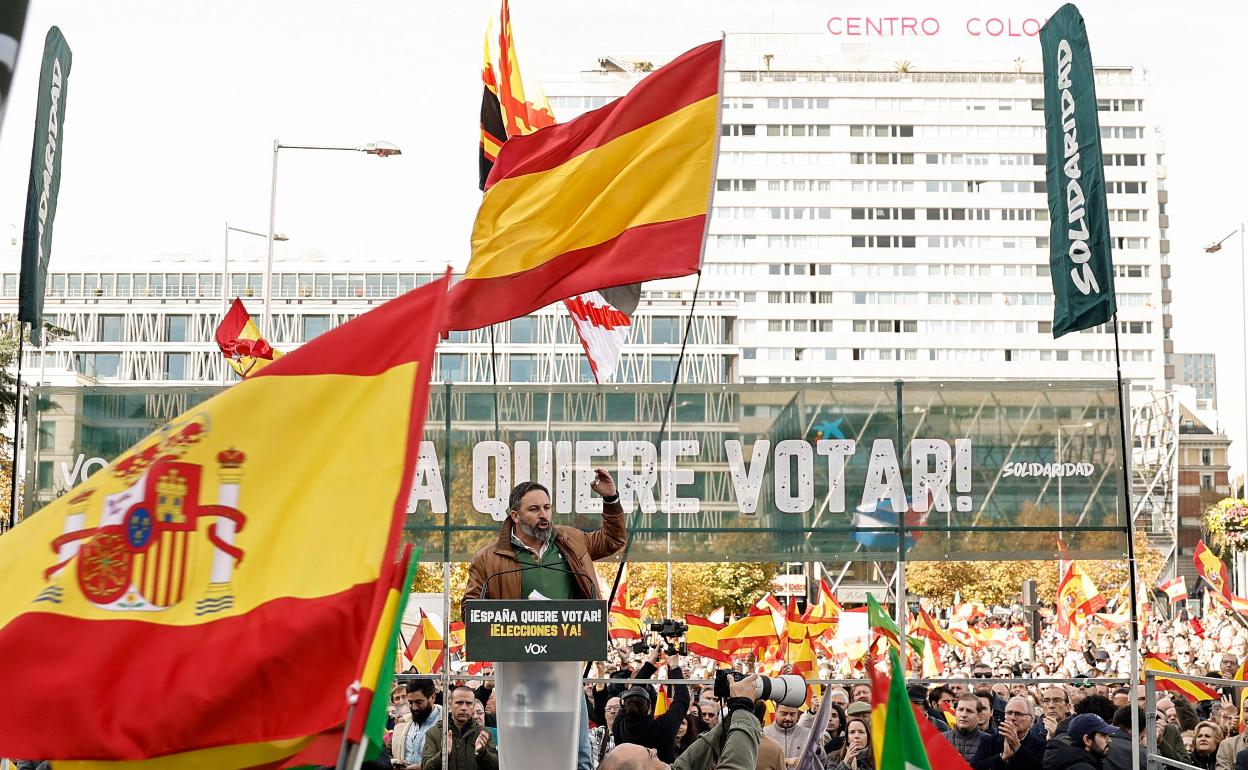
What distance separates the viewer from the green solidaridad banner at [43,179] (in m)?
13.4

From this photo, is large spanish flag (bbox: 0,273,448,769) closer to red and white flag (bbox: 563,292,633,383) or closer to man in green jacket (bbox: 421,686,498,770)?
man in green jacket (bbox: 421,686,498,770)

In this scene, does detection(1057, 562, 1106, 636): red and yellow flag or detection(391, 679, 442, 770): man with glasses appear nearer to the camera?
detection(391, 679, 442, 770): man with glasses

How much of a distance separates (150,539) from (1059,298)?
327 inches

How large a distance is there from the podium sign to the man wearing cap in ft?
10.9

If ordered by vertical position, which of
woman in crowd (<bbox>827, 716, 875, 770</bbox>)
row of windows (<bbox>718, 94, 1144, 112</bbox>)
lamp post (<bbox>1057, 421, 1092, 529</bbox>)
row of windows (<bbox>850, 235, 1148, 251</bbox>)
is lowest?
woman in crowd (<bbox>827, 716, 875, 770</bbox>)

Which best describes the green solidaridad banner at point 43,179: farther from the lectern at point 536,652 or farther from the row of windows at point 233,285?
the row of windows at point 233,285

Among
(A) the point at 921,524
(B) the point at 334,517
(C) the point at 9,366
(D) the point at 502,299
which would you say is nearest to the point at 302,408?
(B) the point at 334,517

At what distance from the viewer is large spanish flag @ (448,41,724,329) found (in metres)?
7.79

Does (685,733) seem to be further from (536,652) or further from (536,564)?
(536,652)

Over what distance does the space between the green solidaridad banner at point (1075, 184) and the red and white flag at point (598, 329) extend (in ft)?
9.59

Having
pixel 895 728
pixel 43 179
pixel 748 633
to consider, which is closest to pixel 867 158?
pixel 748 633

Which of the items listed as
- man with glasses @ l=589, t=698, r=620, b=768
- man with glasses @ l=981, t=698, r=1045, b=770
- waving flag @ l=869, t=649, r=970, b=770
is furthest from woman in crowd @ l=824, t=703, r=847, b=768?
waving flag @ l=869, t=649, r=970, b=770

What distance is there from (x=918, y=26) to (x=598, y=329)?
128 metres

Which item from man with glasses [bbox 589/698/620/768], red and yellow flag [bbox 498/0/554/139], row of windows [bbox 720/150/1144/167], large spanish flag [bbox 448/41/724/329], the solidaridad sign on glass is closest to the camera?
large spanish flag [bbox 448/41/724/329]
